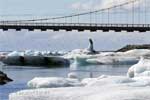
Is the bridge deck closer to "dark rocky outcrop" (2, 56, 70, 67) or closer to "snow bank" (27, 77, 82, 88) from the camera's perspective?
"dark rocky outcrop" (2, 56, 70, 67)

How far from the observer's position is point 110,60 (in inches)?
3989

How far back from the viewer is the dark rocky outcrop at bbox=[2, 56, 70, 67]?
90.1 metres

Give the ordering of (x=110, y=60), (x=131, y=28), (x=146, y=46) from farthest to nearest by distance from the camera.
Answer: (x=146, y=46) < (x=131, y=28) < (x=110, y=60)

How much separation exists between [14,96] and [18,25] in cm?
9328

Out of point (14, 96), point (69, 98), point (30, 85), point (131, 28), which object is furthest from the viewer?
point (131, 28)

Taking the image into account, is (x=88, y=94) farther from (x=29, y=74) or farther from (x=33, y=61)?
(x=33, y=61)

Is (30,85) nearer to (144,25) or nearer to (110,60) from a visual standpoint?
(110,60)

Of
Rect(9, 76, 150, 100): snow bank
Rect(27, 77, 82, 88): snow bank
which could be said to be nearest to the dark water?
Rect(27, 77, 82, 88): snow bank

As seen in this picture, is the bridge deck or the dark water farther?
the bridge deck

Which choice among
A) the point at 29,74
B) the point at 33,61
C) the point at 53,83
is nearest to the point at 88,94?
the point at 53,83

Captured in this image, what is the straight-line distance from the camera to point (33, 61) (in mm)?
91688

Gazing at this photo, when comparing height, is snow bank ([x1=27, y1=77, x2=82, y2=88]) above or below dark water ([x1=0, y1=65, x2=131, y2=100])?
above

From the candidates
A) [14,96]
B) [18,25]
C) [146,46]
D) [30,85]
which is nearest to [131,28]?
[18,25]

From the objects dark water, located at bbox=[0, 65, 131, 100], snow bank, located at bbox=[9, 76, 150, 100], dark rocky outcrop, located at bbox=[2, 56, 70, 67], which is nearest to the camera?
snow bank, located at bbox=[9, 76, 150, 100]
